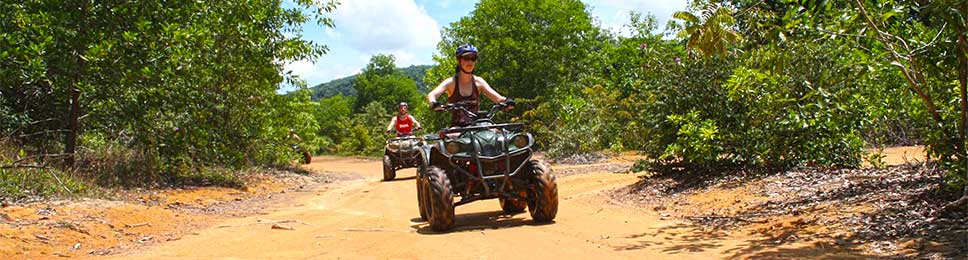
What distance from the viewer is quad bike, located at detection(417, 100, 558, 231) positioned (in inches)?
313

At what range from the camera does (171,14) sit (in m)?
12.2

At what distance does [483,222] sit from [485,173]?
881 mm

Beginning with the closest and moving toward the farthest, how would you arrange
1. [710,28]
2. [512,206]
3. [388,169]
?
1. [710,28]
2. [512,206]
3. [388,169]

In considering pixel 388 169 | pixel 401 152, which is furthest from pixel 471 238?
pixel 388 169

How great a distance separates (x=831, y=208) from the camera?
736 cm

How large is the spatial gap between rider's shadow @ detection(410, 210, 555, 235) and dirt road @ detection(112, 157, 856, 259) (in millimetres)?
12

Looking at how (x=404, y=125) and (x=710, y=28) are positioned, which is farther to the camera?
(x=404, y=125)

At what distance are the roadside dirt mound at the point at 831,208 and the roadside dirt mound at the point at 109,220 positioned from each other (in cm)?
566

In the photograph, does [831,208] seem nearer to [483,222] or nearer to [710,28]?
[710,28]

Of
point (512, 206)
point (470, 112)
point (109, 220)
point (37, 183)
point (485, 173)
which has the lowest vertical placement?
point (512, 206)

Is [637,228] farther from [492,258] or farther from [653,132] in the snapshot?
[653,132]

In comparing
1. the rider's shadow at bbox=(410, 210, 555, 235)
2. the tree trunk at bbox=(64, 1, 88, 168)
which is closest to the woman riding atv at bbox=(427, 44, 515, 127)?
the rider's shadow at bbox=(410, 210, 555, 235)

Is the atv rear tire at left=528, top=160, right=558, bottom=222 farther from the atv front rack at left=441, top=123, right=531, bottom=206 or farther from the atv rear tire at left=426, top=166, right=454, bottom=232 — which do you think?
the atv rear tire at left=426, top=166, right=454, bottom=232

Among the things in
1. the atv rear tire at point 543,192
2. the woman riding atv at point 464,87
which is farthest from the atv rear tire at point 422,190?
the atv rear tire at point 543,192
